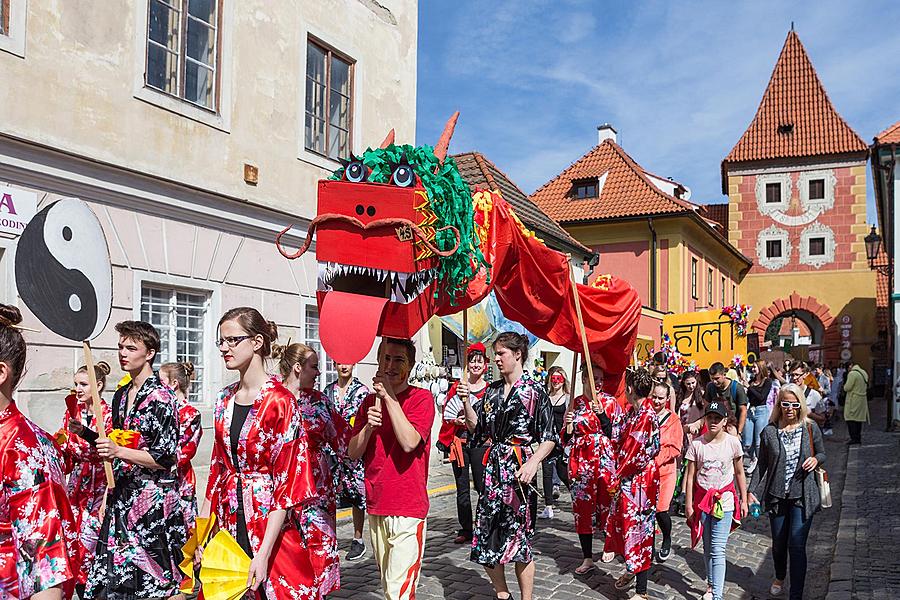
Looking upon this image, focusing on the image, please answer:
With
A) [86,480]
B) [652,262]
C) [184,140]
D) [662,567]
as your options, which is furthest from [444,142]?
[652,262]

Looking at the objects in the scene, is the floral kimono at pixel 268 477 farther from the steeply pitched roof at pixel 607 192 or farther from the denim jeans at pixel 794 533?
the steeply pitched roof at pixel 607 192

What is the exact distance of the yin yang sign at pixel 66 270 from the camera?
353 cm

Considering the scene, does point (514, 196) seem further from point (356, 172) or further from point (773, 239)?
point (773, 239)

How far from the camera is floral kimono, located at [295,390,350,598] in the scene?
4.02 metres

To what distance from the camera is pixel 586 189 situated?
32375mm

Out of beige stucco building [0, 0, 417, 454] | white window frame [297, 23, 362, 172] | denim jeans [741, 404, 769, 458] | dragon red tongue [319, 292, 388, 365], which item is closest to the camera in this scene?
dragon red tongue [319, 292, 388, 365]

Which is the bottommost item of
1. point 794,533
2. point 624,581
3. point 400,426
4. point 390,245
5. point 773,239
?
point 624,581

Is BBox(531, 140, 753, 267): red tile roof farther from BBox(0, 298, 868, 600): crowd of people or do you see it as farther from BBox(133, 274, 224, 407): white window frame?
BBox(0, 298, 868, 600): crowd of people

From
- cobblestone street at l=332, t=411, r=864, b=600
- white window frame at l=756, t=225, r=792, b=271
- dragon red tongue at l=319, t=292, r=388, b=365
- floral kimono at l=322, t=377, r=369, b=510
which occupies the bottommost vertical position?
cobblestone street at l=332, t=411, r=864, b=600

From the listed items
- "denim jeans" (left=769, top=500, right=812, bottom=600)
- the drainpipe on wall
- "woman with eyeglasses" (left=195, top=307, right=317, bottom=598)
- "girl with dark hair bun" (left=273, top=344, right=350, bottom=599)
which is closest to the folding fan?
"girl with dark hair bun" (left=273, top=344, right=350, bottom=599)

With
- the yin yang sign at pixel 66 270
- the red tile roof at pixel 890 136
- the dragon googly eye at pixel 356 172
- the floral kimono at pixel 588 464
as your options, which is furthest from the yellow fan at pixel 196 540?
the red tile roof at pixel 890 136

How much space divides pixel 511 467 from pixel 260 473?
7.08 feet

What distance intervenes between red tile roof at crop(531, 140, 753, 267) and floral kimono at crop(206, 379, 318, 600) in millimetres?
26505

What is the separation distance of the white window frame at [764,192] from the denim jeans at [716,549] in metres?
36.6
